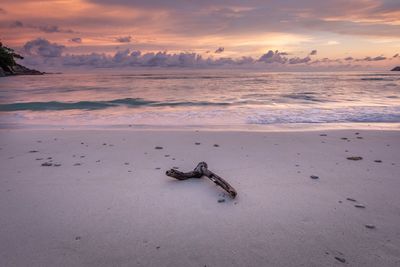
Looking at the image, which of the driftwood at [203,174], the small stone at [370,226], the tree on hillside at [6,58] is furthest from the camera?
the tree on hillside at [6,58]

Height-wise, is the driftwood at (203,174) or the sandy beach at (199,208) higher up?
the driftwood at (203,174)

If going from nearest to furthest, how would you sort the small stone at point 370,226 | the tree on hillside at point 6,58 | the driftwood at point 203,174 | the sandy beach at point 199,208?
the sandy beach at point 199,208
the small stone at point 370,226
the driftwood at point 203,174
the tree on hillside at point 6,58

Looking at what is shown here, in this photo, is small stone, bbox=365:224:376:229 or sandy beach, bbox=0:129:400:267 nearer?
sandy beach, bbox=0:129:400:267

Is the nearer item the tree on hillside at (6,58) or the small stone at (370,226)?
the small stone at (370,226)

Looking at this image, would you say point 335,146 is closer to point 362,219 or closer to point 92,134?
point 362,219

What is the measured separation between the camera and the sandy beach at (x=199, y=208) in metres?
2.47

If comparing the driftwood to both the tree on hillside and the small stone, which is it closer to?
the small stone

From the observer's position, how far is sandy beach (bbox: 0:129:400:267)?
2473mm

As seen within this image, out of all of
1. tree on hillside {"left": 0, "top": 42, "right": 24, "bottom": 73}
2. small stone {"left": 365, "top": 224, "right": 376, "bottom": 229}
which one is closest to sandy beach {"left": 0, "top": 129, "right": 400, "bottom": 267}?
small stone {"left": 365, "top": 224, "right": 376, "bottom": 229}

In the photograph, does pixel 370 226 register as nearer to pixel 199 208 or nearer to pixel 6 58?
pixel 199 208

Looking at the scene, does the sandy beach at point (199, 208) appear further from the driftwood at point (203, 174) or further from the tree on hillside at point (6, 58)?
the tree on hillside at point (6, 58)

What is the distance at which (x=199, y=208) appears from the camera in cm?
325

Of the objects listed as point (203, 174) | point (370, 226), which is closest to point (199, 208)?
point (203, 174)

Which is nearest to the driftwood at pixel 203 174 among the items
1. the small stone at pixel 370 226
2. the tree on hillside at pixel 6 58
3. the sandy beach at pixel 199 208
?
the sandy beach at pixel 199 208
